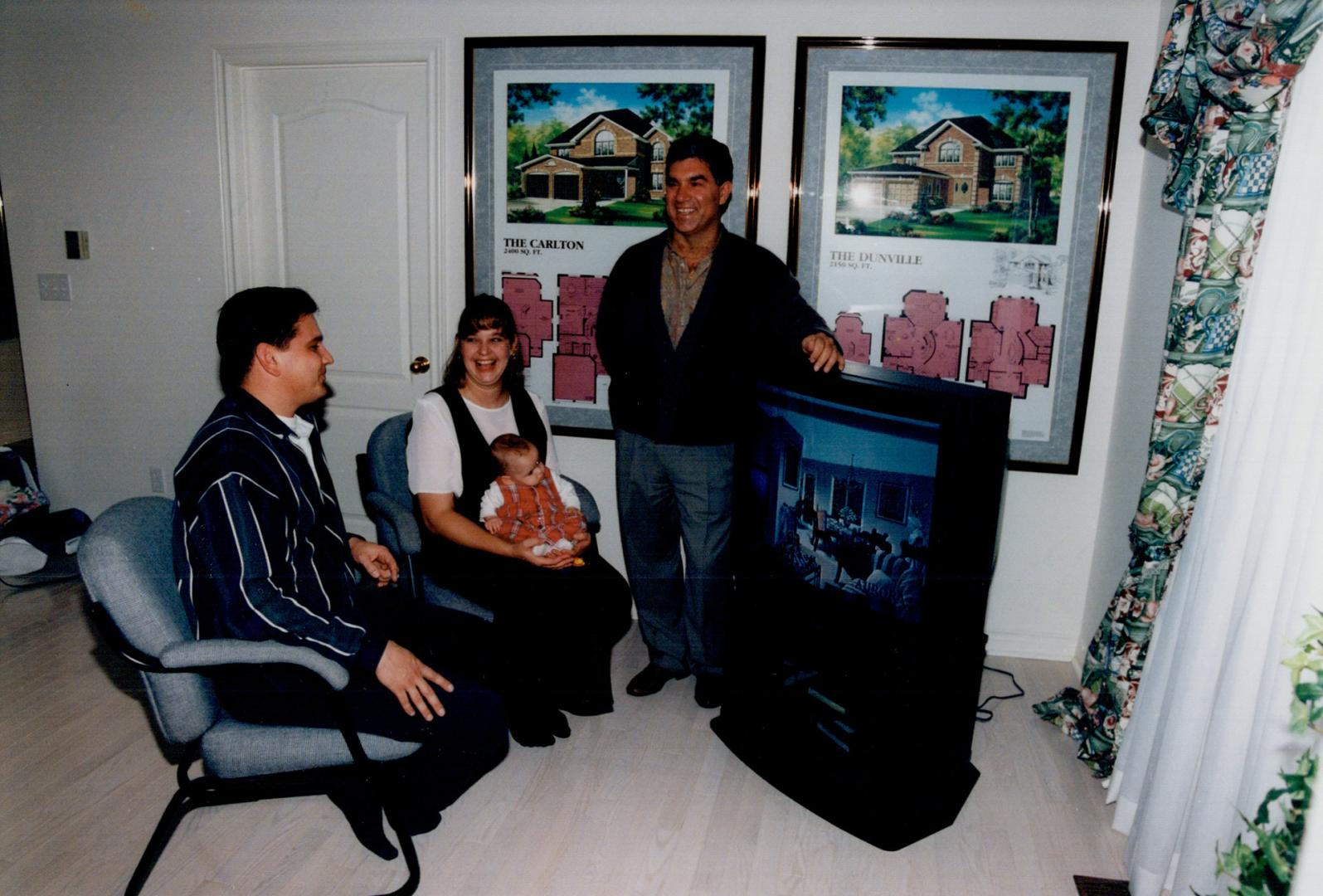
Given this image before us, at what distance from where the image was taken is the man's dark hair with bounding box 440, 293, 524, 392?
8.21 ft

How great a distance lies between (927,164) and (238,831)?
279 centimetres

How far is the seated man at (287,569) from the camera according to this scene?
1682mm

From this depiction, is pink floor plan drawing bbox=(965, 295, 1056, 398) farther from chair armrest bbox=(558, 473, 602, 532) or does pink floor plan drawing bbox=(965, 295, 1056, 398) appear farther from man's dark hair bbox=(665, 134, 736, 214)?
chair armrest bbox=(558, 473, 602, 532)

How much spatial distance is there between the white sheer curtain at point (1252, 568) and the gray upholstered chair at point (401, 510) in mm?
1578

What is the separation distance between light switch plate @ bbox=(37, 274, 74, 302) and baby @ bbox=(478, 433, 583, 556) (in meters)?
2.48

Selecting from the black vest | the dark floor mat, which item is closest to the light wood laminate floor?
the dark floor mat

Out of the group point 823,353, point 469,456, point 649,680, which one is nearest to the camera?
point 823,353

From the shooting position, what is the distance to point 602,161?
313 cm

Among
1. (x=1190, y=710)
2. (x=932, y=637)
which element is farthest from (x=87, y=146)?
(x=1190, y=710)

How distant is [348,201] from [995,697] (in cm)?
296

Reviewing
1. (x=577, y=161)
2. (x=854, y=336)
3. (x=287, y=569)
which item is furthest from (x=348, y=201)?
(x=287, y=569)

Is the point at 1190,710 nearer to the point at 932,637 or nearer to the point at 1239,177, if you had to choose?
the point at 932,637

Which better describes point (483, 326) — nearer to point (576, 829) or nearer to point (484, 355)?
point (484, 355)

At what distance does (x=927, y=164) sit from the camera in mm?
2920
